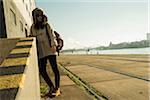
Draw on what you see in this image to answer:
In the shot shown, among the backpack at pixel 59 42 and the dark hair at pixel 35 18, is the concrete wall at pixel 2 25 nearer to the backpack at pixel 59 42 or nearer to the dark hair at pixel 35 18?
the backpack at pixel 59 42

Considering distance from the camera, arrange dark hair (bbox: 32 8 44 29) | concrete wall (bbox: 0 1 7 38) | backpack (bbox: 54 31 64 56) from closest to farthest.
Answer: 1. dark hair (bbox: 32 8 44 29)
2. backpack (bbox: 54 31 64 56)
3. concrete wall (bbox: 0 1 7 38)

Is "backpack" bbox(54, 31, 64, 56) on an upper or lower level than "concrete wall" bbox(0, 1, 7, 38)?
lower

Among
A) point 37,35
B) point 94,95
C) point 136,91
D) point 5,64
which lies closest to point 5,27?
point 37,35

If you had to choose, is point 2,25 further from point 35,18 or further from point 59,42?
point 35,18

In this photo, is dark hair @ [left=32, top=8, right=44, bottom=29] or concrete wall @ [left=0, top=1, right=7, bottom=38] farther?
concrete wall @ [left=0, top=1, right=7, bottom=38]

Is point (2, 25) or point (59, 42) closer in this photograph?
point (59, 42)

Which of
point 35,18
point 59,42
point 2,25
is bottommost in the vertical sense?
point 59,42

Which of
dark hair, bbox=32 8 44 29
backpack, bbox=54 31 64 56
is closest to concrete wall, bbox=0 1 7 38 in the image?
backpack, bbox=54 31 64 56

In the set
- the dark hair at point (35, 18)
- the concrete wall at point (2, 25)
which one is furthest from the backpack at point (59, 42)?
the concrete wall at point (2, 25)

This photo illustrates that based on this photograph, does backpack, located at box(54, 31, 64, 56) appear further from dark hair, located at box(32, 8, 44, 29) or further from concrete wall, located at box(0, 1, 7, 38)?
concrete wall, located at box(0, 1, 7, 38)

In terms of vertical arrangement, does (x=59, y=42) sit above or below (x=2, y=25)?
below

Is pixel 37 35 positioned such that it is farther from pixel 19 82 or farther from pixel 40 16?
pixel 19 82

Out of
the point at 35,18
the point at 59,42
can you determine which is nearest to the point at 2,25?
the point at 59,42

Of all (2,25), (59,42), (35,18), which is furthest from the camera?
(2,25)
